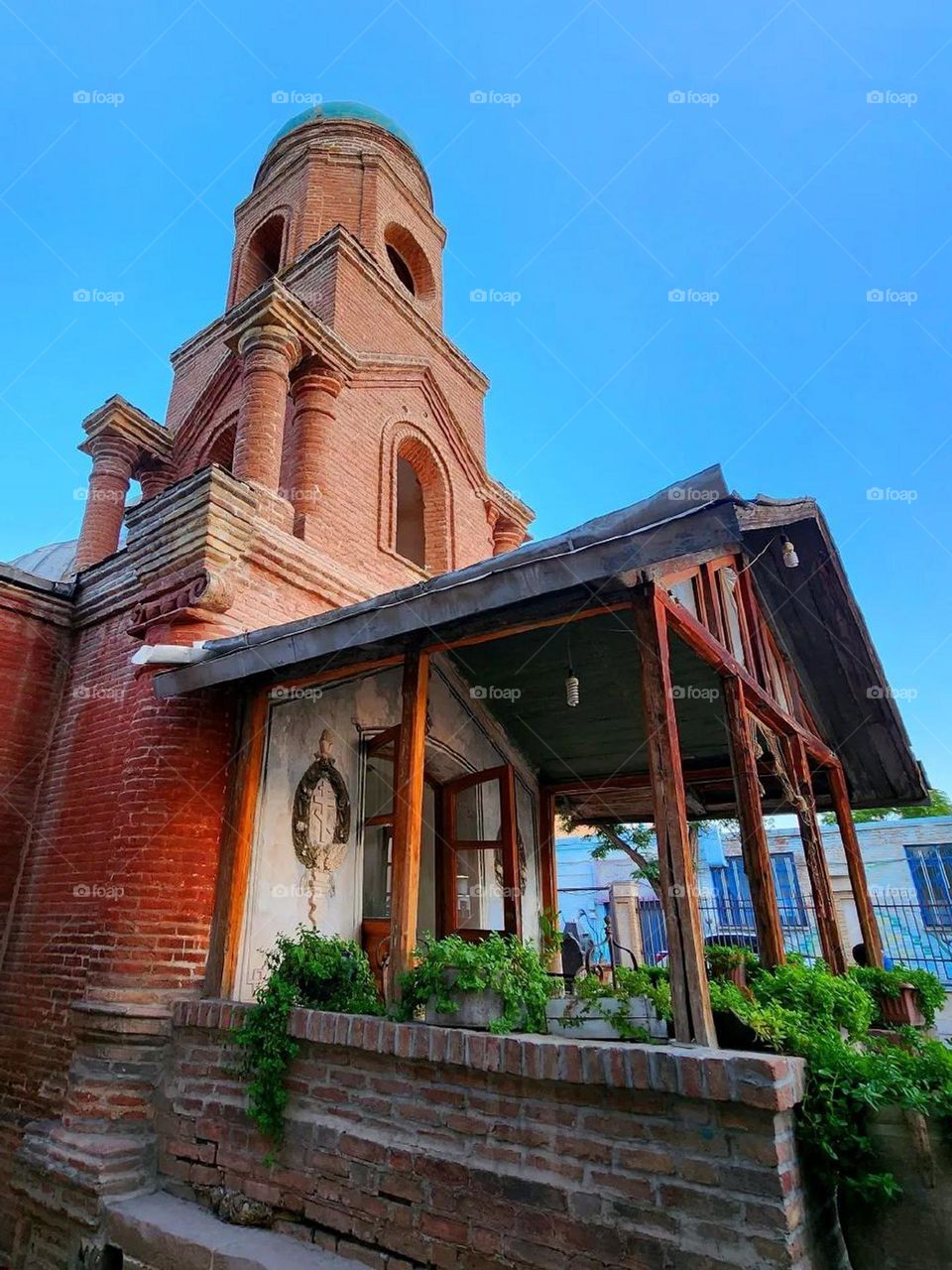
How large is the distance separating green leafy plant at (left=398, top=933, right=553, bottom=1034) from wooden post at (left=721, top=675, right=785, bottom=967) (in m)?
1.78

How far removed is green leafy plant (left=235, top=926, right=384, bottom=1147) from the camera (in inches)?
158

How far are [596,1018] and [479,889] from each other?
448 centimetres

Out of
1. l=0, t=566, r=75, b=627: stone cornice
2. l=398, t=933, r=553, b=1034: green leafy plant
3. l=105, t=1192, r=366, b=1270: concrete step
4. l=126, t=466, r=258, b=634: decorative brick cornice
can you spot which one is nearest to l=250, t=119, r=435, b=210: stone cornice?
l=126, t=466, r=258, b=634: decorative brick cornice

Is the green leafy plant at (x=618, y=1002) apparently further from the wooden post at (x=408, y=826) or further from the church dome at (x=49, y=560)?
the church dome at (x=49, y=560)

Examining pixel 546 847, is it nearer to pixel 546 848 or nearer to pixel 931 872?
pixel 546 848

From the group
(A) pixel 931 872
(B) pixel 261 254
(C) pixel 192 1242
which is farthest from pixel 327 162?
(A) pixel 931 872

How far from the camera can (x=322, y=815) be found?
579 cm

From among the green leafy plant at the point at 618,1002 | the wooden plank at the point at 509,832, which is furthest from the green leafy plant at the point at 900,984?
the green leafy plant at the point at 618,1002

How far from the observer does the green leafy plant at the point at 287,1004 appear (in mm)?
4004

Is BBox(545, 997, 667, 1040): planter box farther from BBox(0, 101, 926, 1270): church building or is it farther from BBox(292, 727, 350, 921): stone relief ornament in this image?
BBox(292, 727, 350, 921): stone relief ornament

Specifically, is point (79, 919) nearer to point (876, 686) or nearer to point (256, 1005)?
point (256, 1005)

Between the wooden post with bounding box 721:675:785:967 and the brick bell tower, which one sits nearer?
the brick bell tower

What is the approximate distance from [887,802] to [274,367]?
9531 mm

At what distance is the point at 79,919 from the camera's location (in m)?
5.32
